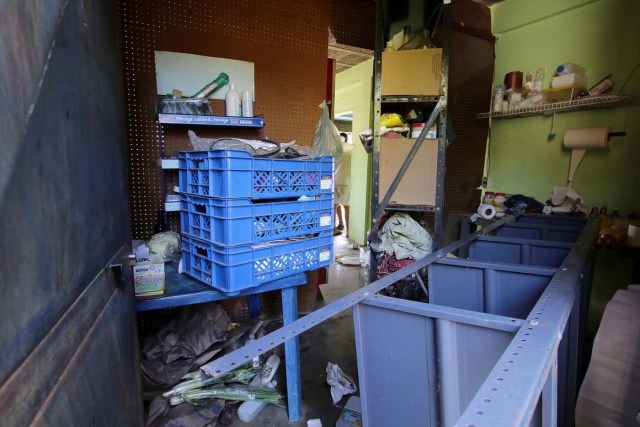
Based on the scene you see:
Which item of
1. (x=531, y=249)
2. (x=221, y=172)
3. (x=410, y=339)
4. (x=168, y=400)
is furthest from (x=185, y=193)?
(x=531, y=249)

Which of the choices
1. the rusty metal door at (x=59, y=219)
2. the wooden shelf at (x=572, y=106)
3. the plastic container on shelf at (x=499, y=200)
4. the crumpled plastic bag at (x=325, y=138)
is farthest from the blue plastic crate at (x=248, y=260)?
the wooden shelf at (x=572, y=106)

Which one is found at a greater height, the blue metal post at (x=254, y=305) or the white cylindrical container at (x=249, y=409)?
the blue metal post at (x=254, y=305)

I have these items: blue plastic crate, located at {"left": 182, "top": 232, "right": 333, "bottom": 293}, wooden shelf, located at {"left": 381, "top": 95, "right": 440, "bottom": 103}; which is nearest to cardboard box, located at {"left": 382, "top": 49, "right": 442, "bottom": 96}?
wooden shelf, located at {"left": 381, "top": 95, "right": 440, "bottom": 103}

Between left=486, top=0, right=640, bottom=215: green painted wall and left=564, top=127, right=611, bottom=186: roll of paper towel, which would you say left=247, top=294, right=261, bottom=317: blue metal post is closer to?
left=486, top=0, right=640, bottom=215: green painted wall

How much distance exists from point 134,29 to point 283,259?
65.3 inches

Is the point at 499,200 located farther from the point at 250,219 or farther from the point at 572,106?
the point at 250,219

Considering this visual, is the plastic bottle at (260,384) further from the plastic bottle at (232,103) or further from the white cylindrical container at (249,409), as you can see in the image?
the plastic bottle at (232,103)

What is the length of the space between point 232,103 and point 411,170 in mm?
1438

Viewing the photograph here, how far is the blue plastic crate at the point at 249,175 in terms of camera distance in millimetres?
1266

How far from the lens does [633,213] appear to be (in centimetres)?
234

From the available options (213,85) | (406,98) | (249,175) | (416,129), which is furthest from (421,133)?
(249,175)

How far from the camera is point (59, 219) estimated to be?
0.55m

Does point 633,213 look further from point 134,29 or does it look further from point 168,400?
point 134,29

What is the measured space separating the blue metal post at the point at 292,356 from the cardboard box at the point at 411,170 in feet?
4.41
